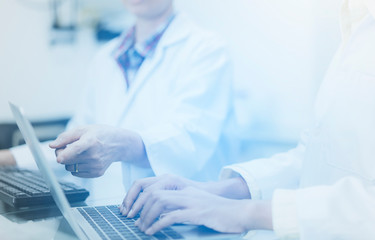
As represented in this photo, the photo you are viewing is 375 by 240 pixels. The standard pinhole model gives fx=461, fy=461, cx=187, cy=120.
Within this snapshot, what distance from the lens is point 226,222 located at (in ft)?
1.97

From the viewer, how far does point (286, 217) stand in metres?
0.58

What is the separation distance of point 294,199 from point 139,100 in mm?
642

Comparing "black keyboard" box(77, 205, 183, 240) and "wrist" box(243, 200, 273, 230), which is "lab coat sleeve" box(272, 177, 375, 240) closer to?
"wrist" box(243, 200, 273, 230)

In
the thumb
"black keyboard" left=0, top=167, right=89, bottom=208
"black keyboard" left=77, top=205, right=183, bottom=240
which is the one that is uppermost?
the thumb

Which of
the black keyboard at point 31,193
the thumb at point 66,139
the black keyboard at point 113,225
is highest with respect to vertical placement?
the thumb at point 66,139

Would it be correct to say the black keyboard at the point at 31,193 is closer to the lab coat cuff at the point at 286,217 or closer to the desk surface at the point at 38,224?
the desk surface at the point at 38,224

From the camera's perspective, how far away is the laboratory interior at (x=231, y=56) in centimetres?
148

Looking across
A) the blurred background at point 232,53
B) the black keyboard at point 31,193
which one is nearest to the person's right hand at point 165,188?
the black keyboard at point 31,193

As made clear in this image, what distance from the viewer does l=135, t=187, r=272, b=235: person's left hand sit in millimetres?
597

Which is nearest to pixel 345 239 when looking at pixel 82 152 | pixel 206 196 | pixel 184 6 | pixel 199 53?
pixel 206 196

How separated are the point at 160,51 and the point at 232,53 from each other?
0.65 metres

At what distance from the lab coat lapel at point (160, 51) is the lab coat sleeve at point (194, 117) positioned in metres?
Answer: 0.07

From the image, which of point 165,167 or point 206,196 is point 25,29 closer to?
point 165,167

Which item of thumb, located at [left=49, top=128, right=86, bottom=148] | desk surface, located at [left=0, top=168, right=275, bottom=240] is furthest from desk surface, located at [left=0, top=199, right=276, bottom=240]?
thumb, located at [left=49, top=128, right=86, bottom=148]
